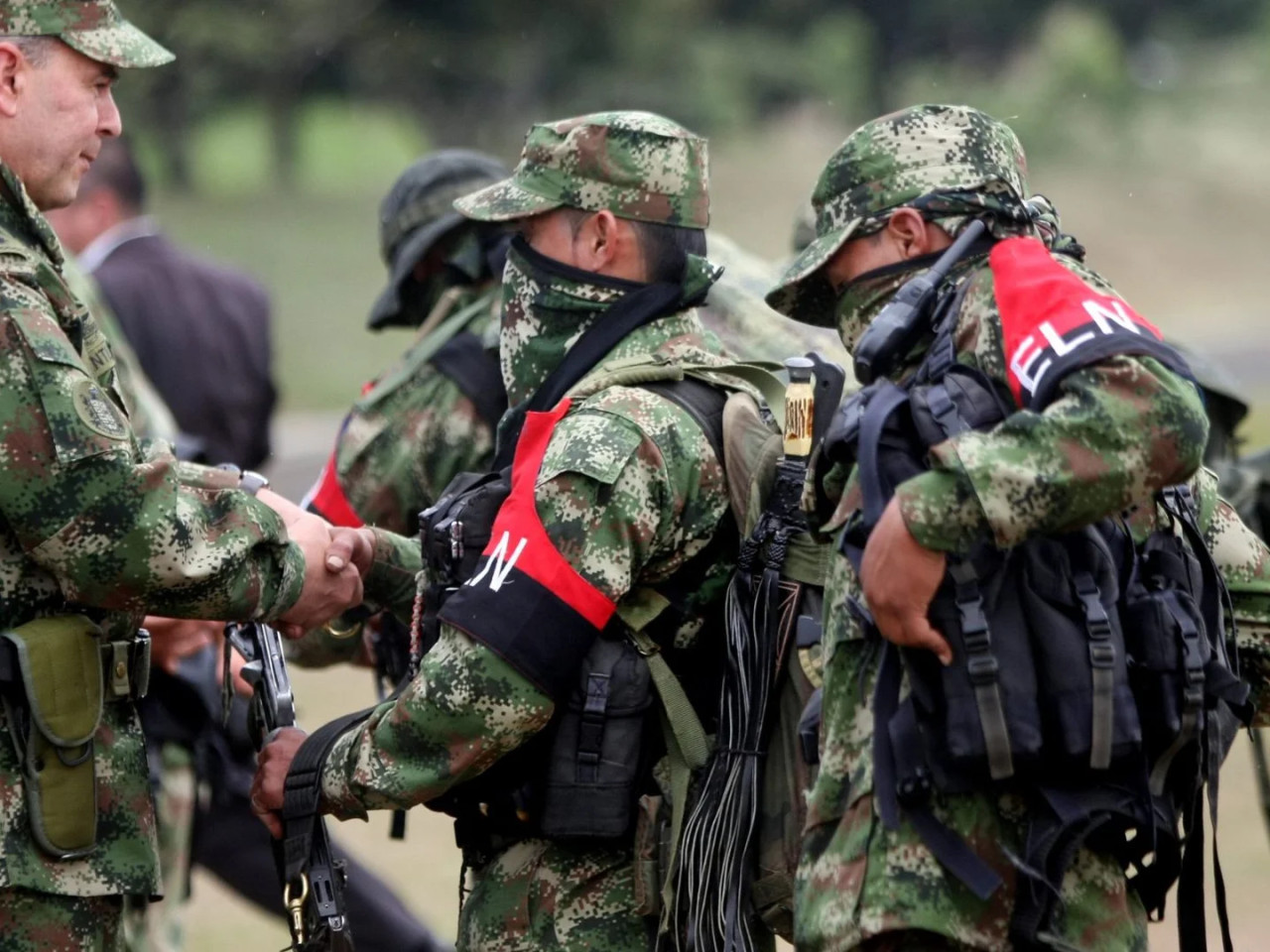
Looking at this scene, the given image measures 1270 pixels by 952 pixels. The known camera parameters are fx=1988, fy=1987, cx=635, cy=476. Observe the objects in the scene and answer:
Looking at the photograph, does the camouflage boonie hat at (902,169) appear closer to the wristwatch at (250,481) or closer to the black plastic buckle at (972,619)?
the black plastic buckle at (972,619)

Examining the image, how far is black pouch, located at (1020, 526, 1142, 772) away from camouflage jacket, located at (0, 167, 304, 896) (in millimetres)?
1535

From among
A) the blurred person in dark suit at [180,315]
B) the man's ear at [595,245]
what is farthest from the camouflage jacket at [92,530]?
the blurred person in dark suit at [180,315]

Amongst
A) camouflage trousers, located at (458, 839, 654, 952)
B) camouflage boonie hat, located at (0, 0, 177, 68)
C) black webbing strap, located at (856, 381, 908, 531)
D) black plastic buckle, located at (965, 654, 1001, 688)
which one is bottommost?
camouflage trousers, located at (458, 839, 654, 952)

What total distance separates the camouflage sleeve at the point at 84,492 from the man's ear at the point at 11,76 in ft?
1.33

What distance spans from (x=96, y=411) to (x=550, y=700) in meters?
0.98

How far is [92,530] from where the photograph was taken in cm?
357

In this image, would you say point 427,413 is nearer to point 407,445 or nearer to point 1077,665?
point 407,445

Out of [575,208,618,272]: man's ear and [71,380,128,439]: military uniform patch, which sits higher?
[575,208,618,272]: man's ear

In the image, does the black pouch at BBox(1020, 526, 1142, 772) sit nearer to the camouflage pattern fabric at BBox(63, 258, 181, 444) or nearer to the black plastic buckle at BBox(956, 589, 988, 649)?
the black plastic buckle at BBox(956, 589, 988, 649)

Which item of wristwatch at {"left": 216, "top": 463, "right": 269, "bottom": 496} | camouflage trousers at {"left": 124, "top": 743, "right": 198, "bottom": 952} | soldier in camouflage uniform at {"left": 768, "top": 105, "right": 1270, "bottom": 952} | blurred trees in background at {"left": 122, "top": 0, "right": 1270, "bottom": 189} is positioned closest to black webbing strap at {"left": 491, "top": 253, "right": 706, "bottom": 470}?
soldier in camouflage uniform at {"left": 768, "top": 105, "right": 1270, "bottom": 952}

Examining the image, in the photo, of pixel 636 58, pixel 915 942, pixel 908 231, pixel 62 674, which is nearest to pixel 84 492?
pixel 62 674

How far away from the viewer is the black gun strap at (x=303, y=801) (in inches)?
152

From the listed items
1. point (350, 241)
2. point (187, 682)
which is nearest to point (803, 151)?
point (350, 241)

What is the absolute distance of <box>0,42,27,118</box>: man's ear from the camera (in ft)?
12.4
